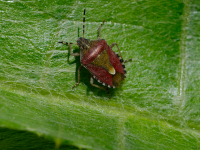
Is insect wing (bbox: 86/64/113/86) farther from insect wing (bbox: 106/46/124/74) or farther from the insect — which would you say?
insect wing (bbox: 106/46/124/74)

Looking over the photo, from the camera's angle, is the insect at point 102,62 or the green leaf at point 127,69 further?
the insect at point 102,62

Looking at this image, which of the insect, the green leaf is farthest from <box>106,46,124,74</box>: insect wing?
the green leaf

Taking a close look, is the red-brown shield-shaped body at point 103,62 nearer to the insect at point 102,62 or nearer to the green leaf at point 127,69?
the insect at point 102,62

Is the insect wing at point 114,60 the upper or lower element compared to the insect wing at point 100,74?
upper

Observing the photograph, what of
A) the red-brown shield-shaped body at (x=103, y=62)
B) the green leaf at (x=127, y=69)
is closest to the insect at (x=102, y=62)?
the red-brown shield-shaped body at (x=103, y=62)

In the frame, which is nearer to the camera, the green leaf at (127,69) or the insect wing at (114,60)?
the green leaf at (127,69)

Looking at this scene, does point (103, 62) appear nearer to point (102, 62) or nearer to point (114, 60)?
point (102, 62)

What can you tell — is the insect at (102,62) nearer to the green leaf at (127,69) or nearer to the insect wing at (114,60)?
the insect wing at (114,60)
